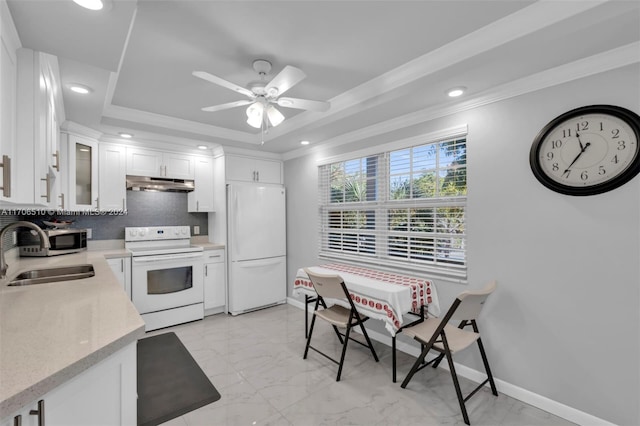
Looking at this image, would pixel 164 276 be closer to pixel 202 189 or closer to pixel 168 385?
pixel 202 189

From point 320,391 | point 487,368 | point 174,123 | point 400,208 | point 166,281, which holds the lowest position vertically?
point 320,391

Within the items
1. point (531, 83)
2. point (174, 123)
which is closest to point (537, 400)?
point (531, 83)

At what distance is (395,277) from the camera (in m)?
2.96

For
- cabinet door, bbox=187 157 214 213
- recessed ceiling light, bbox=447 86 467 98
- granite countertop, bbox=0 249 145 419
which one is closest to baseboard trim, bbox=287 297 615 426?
recessed ceiling light, bbox=447 86 467 98

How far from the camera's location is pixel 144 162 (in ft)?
12.8

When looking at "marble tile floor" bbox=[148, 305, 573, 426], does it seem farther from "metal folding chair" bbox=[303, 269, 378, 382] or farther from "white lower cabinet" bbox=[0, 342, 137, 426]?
"white lower cabinet" bbox=[0, 342, 137, 426]

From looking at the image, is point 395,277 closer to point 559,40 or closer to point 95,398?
point 559,40

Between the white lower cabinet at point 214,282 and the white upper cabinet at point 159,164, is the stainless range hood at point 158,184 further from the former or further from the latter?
the white lower cabinet at point 214,282

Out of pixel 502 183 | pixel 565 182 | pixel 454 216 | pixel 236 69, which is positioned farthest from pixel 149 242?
pixel 565 182

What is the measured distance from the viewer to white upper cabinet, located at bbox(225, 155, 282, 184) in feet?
14.1

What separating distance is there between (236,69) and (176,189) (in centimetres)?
240

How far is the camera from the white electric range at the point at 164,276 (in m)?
3.55

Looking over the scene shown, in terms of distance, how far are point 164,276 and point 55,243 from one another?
1.11m

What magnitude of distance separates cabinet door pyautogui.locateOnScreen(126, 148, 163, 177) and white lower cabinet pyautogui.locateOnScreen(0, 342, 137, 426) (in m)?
3.29
